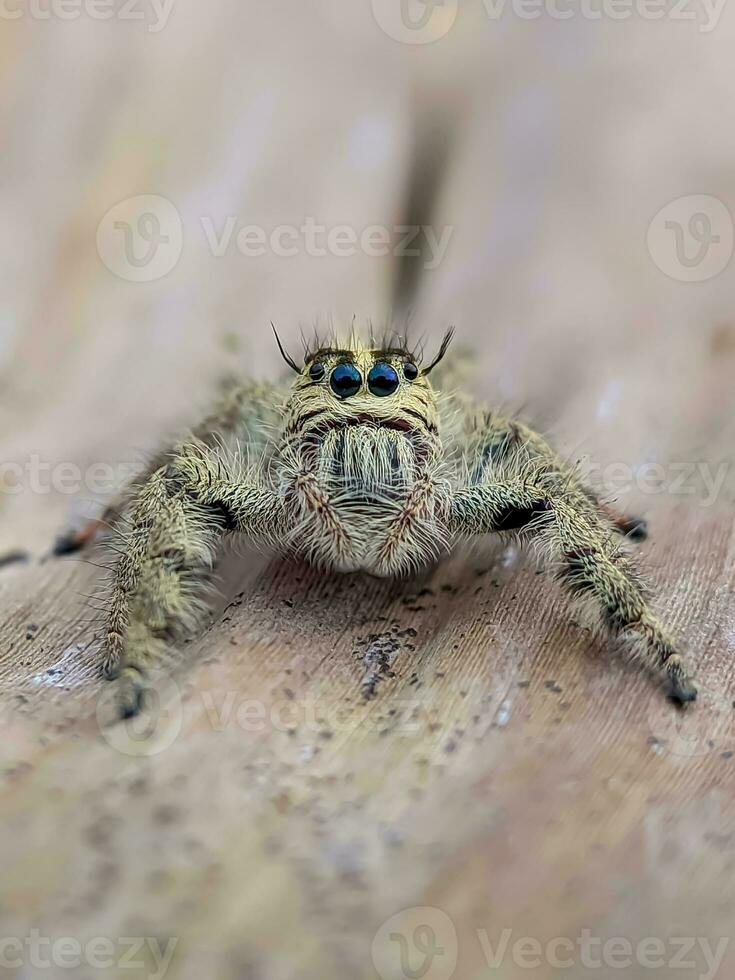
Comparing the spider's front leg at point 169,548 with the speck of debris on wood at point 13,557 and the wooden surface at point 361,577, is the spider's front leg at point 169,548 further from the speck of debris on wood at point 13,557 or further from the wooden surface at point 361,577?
the speck of debris on wood at point 13,557

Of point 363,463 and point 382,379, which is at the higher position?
point 382,379

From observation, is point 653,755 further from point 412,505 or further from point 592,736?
point 412,505

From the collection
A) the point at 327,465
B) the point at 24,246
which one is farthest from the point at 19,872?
the point at 24,246

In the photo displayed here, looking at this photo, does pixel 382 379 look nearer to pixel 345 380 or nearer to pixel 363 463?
pixel 345 380

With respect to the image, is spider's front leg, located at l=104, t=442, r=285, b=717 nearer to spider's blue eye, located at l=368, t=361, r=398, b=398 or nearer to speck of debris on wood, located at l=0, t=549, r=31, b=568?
spider's blue eye, located at l=368, t=361, r=398, b=398

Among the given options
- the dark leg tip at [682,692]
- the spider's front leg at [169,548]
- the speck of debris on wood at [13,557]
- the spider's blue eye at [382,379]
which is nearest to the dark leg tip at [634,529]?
the dark leg tip at [682,692]

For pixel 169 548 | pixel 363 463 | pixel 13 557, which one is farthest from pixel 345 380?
pixel 13 557
